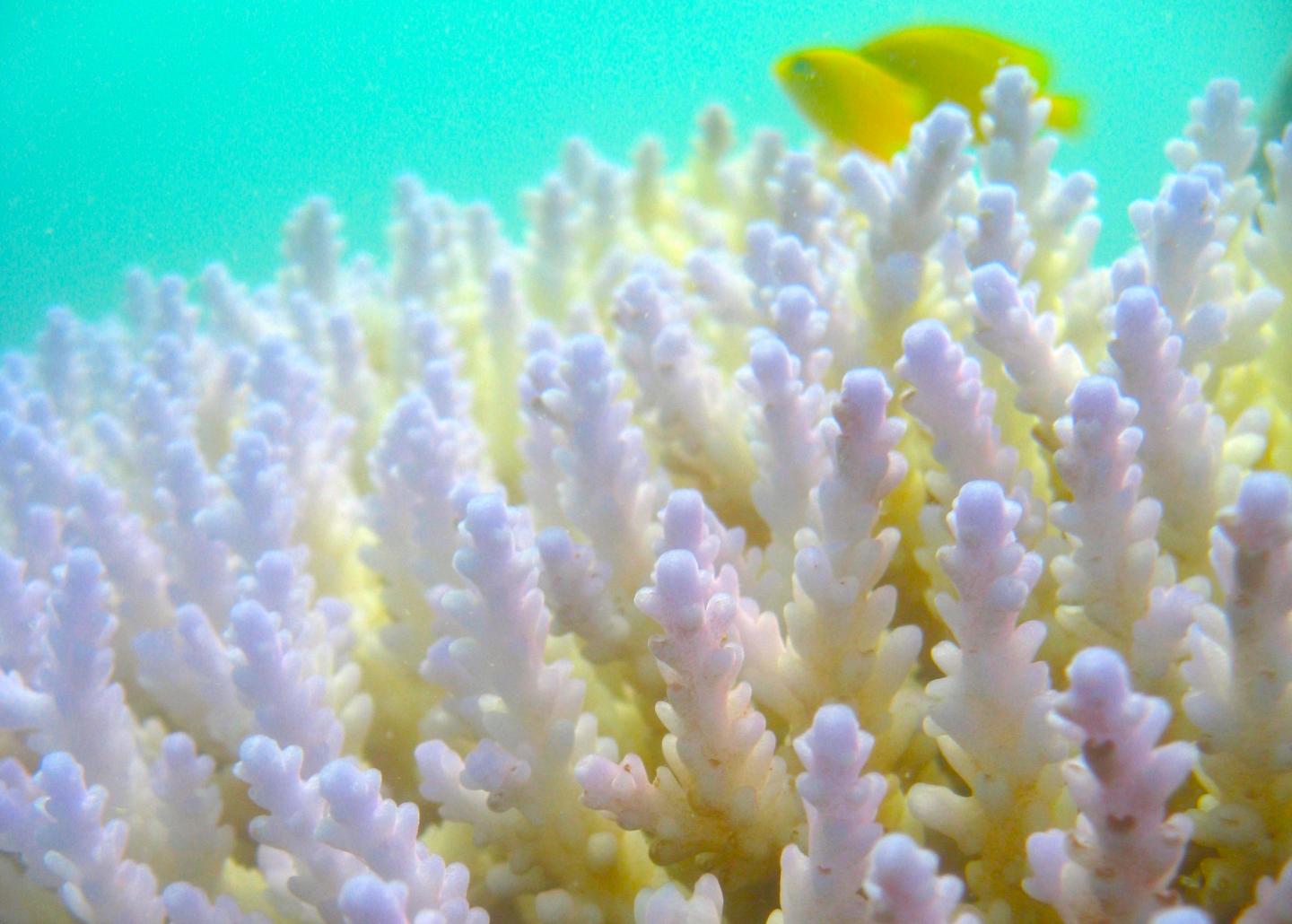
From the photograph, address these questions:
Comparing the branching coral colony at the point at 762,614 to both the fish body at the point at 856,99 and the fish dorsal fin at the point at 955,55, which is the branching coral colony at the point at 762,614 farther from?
the fish dorsal fin at the point at 955,55

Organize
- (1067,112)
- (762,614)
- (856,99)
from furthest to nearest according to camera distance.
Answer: (1067,112)
(856,99)
(762,614)

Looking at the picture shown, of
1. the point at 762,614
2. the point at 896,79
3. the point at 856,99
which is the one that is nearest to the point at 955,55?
the point at 896,79

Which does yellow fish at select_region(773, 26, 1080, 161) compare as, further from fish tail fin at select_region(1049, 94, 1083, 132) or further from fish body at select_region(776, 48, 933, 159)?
fish tail fin at select_region(1049, 94, 1083, 132)

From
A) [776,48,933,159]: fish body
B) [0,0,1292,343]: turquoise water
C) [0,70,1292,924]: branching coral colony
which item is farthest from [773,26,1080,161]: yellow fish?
[0,0,1292,343]: turquoise water

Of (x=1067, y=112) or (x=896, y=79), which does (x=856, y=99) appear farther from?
(x=1067, y=112)

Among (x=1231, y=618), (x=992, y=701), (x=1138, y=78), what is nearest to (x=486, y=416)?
(x=992, y=701)

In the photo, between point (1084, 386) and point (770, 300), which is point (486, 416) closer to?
point (770, 300)
